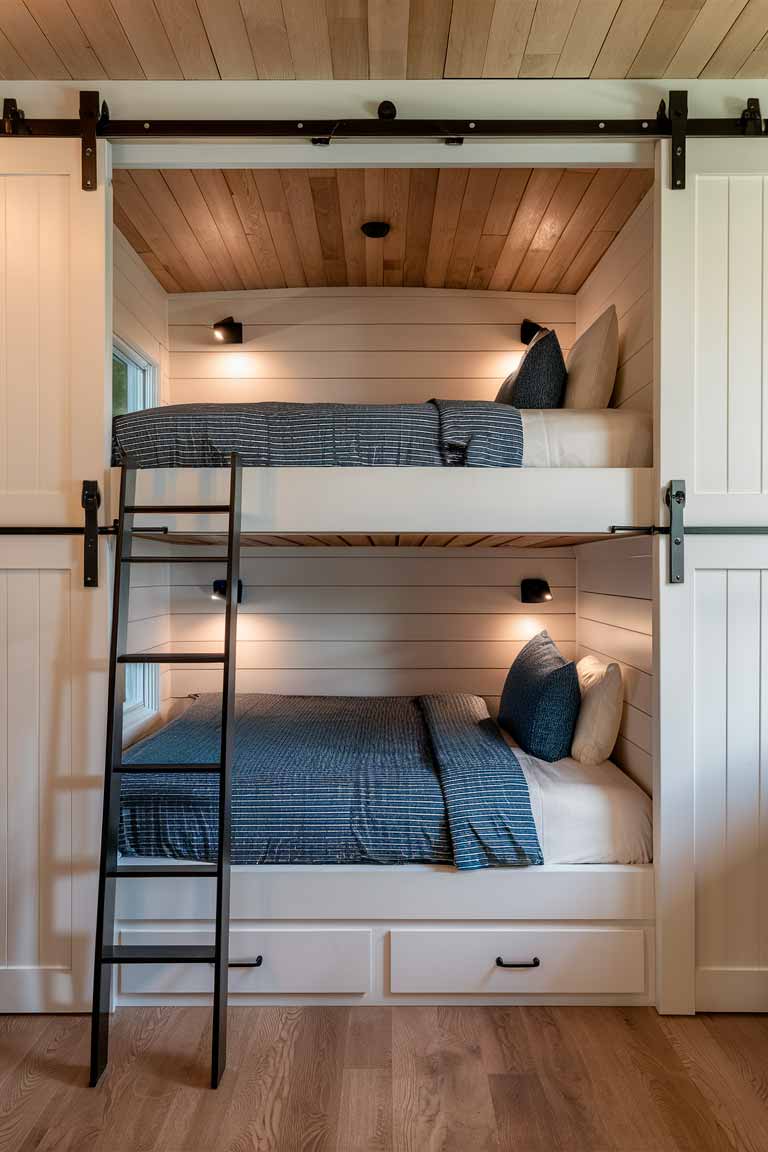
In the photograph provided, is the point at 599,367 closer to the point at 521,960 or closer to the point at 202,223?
the point at 202,223

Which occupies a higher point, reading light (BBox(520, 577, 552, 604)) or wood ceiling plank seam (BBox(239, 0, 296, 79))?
wood ceiling plank seam (BBox(239, 0, 296, 79))

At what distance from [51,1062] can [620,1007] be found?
1716mm

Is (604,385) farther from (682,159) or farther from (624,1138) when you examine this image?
(624,1138)

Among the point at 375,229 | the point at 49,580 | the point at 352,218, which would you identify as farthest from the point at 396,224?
the point at 49,580

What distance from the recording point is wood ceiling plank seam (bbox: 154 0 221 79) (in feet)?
6.76

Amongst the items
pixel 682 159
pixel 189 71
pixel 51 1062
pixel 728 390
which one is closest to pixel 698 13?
pixel 682 159

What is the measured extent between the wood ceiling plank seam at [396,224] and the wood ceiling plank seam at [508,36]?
493 mm

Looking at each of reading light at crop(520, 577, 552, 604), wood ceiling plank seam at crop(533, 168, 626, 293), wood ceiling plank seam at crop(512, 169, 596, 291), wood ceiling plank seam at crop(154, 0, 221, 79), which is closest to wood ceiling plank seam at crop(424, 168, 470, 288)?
wood ceiling plank seam at crop(512, 169, 596, 291)

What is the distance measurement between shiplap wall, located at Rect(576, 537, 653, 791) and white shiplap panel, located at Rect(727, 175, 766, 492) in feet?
1.26

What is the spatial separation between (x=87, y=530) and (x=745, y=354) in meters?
2.16

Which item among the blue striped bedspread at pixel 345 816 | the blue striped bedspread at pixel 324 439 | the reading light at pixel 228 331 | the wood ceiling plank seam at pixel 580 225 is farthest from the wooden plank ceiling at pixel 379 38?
the blue striped bedspread at pixel 345 816

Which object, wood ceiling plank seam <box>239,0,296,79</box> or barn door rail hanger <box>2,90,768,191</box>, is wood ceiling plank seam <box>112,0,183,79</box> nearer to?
barn door rail hanger <box>2,90,768,191</box>

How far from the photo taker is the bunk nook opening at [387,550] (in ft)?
7.92

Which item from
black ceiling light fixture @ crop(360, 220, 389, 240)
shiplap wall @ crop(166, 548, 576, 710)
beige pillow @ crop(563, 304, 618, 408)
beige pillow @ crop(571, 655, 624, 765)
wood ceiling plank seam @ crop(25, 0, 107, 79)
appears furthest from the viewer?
shiplap wall @ crop(166, 548, 576, 710)
